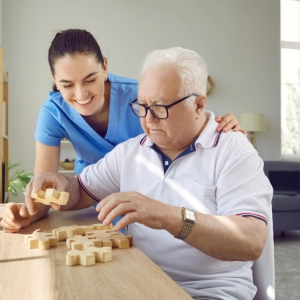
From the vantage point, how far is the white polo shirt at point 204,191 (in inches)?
51.2

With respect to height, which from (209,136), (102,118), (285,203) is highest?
(102,118)

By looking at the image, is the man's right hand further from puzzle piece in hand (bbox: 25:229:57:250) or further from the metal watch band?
the metal watch band

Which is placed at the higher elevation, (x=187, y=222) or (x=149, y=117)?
(x=149, y=117)

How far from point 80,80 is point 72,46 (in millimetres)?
149

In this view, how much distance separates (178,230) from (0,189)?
256cm

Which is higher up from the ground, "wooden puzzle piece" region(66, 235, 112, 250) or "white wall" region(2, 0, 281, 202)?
"white wall" region(2, 0, 281, 202)

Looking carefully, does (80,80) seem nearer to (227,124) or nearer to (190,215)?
(227,124)

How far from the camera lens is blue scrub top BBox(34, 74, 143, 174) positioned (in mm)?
2068

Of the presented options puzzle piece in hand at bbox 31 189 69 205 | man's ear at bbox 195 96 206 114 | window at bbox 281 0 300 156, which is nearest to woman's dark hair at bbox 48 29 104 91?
man's ear at bbox 195 96 206 114

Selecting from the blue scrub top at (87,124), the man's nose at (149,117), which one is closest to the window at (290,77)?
the blue scrub top at (87,124)

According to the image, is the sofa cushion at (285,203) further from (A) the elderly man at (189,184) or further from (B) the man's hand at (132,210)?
(B) the man's hand at (132,210)

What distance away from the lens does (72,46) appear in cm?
183

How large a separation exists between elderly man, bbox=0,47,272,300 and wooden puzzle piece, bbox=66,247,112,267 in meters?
0.14

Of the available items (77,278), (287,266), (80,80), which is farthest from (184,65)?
(287,266)
